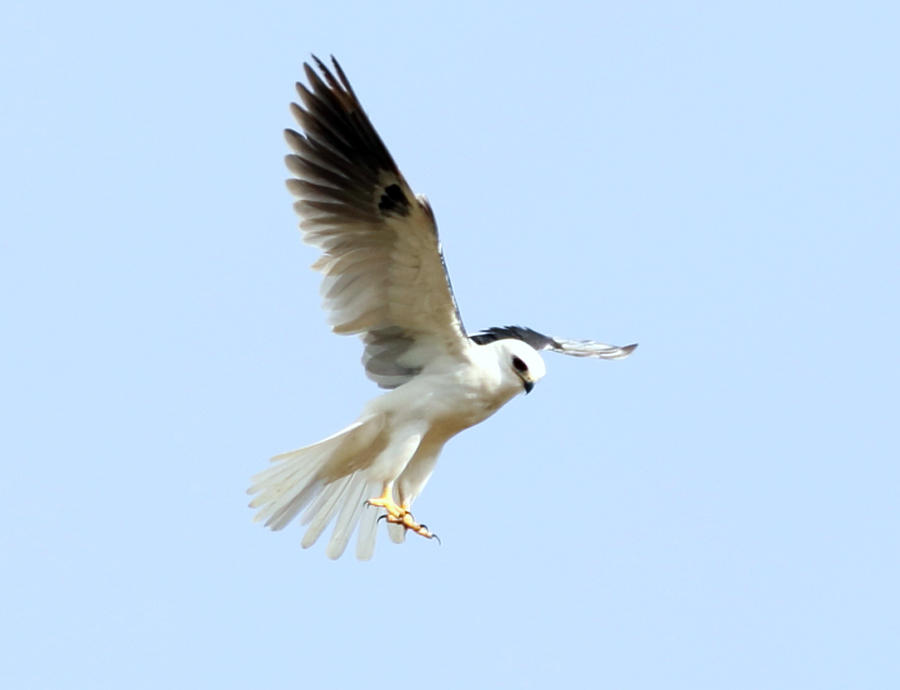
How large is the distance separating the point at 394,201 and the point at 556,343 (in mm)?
1930

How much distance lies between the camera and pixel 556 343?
388 inches

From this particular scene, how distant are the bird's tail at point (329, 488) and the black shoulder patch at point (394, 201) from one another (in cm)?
97

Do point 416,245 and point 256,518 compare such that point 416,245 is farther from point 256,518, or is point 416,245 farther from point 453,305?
point 256,518

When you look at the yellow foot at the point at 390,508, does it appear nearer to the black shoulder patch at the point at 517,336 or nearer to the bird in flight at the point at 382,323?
the bird in flight at the point at 382,323

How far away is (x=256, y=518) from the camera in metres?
8.93

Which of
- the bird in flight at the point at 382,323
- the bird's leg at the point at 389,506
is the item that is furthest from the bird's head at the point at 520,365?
the bird's leg at the point at 389,506

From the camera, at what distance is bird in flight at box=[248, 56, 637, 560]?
8289 mm

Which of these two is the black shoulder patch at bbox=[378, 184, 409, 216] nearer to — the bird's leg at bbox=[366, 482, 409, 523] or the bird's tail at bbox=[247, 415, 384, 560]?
the bird's tail at bbox=[247, 415, 384, 560]

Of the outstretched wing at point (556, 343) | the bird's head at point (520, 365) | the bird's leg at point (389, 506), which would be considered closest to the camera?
the bird's leg at point (389, 506)

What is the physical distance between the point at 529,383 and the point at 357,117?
1426mm

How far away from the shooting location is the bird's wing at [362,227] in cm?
823

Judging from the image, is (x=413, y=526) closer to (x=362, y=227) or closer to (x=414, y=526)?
(x=414, y=526)

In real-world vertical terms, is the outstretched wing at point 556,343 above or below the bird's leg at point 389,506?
above

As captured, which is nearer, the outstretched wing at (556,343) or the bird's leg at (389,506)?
the bird's leg at (389,506)
